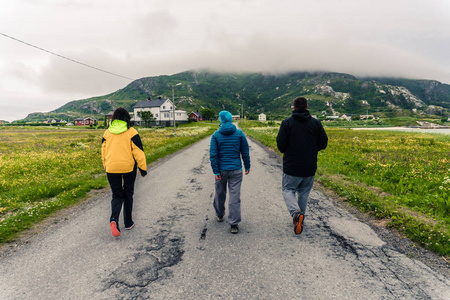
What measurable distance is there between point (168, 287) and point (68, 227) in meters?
3.33

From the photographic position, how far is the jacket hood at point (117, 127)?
428 cm

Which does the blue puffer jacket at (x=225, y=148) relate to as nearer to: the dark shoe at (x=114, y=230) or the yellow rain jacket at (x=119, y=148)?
the yellow rain jacket at (x=119, y=148)

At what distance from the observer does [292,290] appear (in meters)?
2.90

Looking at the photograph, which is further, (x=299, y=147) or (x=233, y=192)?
(x=233, y=192)

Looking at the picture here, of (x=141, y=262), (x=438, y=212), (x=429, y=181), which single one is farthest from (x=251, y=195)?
(x=429, y=181)

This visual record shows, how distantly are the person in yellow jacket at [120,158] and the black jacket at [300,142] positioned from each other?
3.01m

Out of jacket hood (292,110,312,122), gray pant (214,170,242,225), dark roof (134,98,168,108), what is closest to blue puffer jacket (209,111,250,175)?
gray pant (214,170,242,225)

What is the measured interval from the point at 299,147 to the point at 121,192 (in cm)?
380

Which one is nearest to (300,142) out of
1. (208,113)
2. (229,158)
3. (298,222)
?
(229,158)

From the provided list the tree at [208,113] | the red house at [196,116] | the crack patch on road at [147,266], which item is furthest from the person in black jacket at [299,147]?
the tree at [208,113]

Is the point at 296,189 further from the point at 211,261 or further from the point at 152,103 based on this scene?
the point at 152,103

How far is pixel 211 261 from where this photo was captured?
11.6ft

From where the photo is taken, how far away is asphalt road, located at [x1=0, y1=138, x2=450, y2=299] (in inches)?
114

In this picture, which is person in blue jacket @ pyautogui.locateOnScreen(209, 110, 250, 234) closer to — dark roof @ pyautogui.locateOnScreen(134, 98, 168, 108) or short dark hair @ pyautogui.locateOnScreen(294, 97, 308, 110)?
short dark hair @ pyautogui.locateOnScreen(294, 97, 308, 110)
